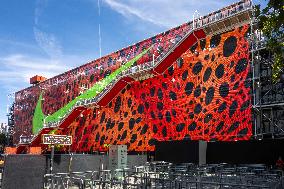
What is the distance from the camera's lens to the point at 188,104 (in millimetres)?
29844

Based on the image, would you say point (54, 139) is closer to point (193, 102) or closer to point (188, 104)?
point (193, 102)

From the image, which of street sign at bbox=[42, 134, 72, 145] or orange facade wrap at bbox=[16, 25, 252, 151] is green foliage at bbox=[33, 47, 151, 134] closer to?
orange facade wrap at bbox=[16, 25, 252, 151]

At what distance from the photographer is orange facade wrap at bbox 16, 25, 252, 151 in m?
26.5

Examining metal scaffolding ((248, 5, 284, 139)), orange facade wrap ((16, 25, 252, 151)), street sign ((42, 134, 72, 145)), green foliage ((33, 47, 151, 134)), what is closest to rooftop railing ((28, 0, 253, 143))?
orange facade wrap ((16, 25, 252, 151))

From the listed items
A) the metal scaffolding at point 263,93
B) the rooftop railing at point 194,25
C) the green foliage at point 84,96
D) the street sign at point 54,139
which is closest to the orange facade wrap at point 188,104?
the metal scaffolding at point 263,93

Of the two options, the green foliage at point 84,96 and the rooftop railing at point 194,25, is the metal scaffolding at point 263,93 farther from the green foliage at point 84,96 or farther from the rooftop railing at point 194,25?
the green foliage at point 84,96

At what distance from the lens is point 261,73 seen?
2630cm

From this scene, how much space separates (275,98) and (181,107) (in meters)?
8.13

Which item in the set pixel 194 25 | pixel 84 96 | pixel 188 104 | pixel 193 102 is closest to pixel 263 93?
pixel 193 102

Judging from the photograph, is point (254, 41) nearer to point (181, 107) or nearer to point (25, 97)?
point (181, 107)

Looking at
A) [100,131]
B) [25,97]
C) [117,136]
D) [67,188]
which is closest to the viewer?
[67,188]

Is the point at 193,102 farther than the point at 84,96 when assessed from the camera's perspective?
No

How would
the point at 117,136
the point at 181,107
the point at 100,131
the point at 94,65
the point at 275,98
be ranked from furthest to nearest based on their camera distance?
the point at 94,65 < the point at 100,131 < the point at 117,136 < the point at 181,107 < the point at 275,98

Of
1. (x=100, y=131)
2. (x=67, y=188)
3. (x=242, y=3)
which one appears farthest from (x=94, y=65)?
(x=67, y=188)
